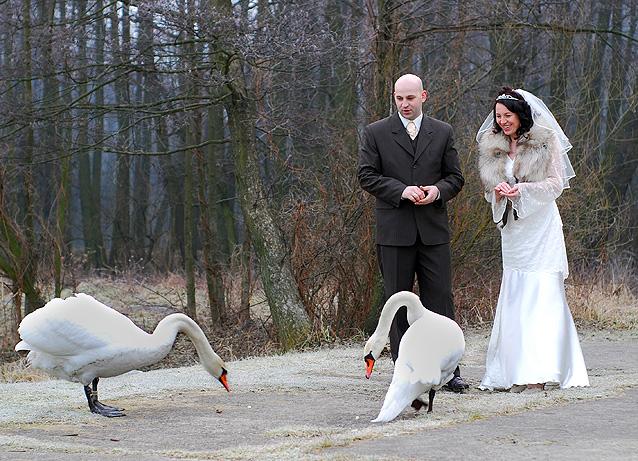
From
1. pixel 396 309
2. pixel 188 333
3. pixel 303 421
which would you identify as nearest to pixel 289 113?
pixel 188 333

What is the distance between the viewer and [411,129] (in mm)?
8664

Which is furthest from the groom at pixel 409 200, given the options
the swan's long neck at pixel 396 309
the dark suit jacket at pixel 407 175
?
the swan's long neck at pixel 396 309

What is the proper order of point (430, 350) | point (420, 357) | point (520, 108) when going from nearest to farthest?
1. point (420, 357)
2. point (430, 350)
3. point (520, 108)

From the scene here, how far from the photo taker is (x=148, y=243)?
35.0 meters

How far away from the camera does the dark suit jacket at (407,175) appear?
8.53 meters

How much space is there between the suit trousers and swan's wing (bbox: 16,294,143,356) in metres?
2.16

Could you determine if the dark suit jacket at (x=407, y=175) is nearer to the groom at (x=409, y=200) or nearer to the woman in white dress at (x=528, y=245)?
the groom at (x=409, y=200)

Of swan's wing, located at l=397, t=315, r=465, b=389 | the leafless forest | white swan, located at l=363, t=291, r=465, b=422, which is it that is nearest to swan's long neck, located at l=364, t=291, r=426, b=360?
white swan, located at l=363, t=291, r=465, b=422

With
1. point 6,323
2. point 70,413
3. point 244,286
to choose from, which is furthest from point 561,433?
point 6,323

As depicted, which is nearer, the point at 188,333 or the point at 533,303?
the point at 188,333

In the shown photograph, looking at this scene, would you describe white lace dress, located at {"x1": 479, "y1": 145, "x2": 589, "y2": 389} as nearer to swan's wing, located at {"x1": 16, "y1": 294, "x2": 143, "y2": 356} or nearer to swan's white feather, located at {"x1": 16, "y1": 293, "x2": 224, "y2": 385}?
swan's white feather, located at {"x1": 16, "y1": 293, "x2": 224, "y2": 385}

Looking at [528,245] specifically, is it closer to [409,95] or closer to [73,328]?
[409,95]

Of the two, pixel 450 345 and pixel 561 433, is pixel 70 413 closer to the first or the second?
pixel 450 345

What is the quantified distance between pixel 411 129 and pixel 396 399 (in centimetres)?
255
